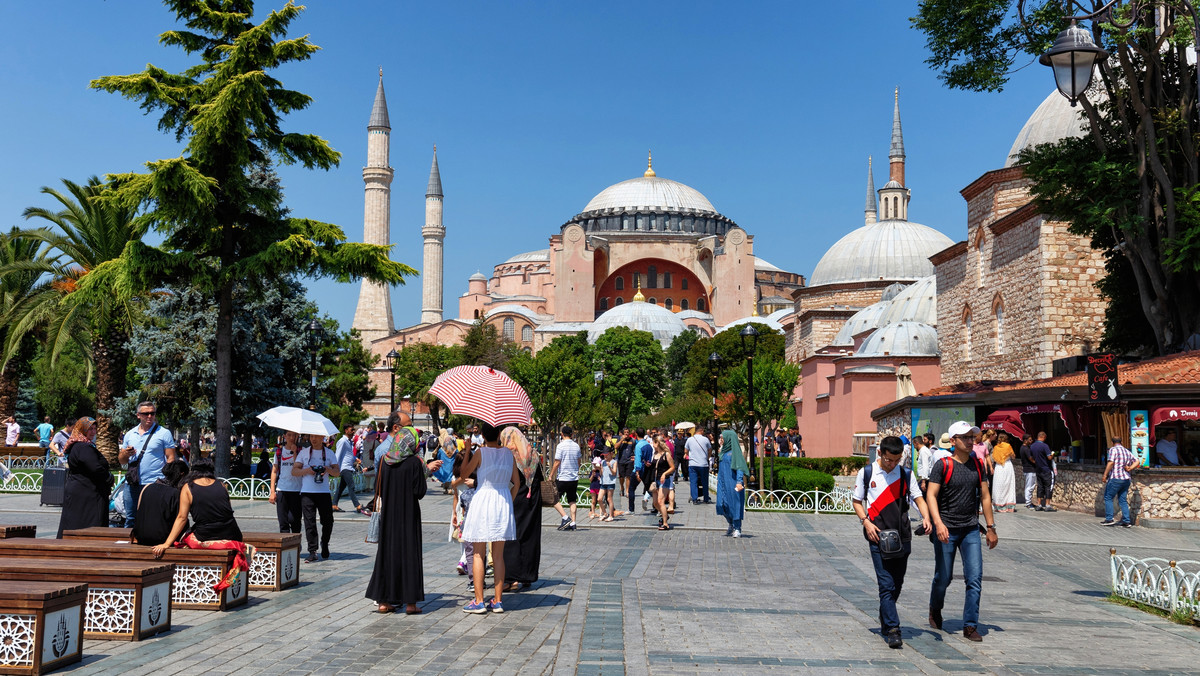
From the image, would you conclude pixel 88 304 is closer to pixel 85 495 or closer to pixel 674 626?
pixel 85 495

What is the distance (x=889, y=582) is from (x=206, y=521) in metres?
4.39

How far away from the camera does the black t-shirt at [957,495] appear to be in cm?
619

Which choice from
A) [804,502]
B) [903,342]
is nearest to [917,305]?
[903,342]

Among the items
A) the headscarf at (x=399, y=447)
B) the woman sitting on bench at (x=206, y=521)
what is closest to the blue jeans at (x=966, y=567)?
the headscarf at (x=399, y=447)

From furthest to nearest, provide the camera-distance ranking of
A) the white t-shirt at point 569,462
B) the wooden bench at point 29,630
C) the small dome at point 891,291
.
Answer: the small dome at point 891,291, the white t-shirt at point 569,462, the wooden bench at point 29,630

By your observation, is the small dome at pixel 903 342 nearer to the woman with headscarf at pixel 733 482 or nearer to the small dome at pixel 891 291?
the small dome at pixel 891 291

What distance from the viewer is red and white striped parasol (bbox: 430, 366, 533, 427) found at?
6.64 meters

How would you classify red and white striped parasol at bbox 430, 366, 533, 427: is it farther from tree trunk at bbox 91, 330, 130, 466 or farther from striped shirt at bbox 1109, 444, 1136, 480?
tree trunk at bbox 91, 330, 130, 466

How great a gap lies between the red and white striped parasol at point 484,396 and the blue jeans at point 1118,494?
422 inches

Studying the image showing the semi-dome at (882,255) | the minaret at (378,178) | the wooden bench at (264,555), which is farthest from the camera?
the minaret at (378,178)

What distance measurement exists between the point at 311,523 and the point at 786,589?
4294 millimetres

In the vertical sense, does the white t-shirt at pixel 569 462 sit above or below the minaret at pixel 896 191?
below

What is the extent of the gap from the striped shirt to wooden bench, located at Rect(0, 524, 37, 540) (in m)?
13.1

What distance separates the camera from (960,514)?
20.3ft
